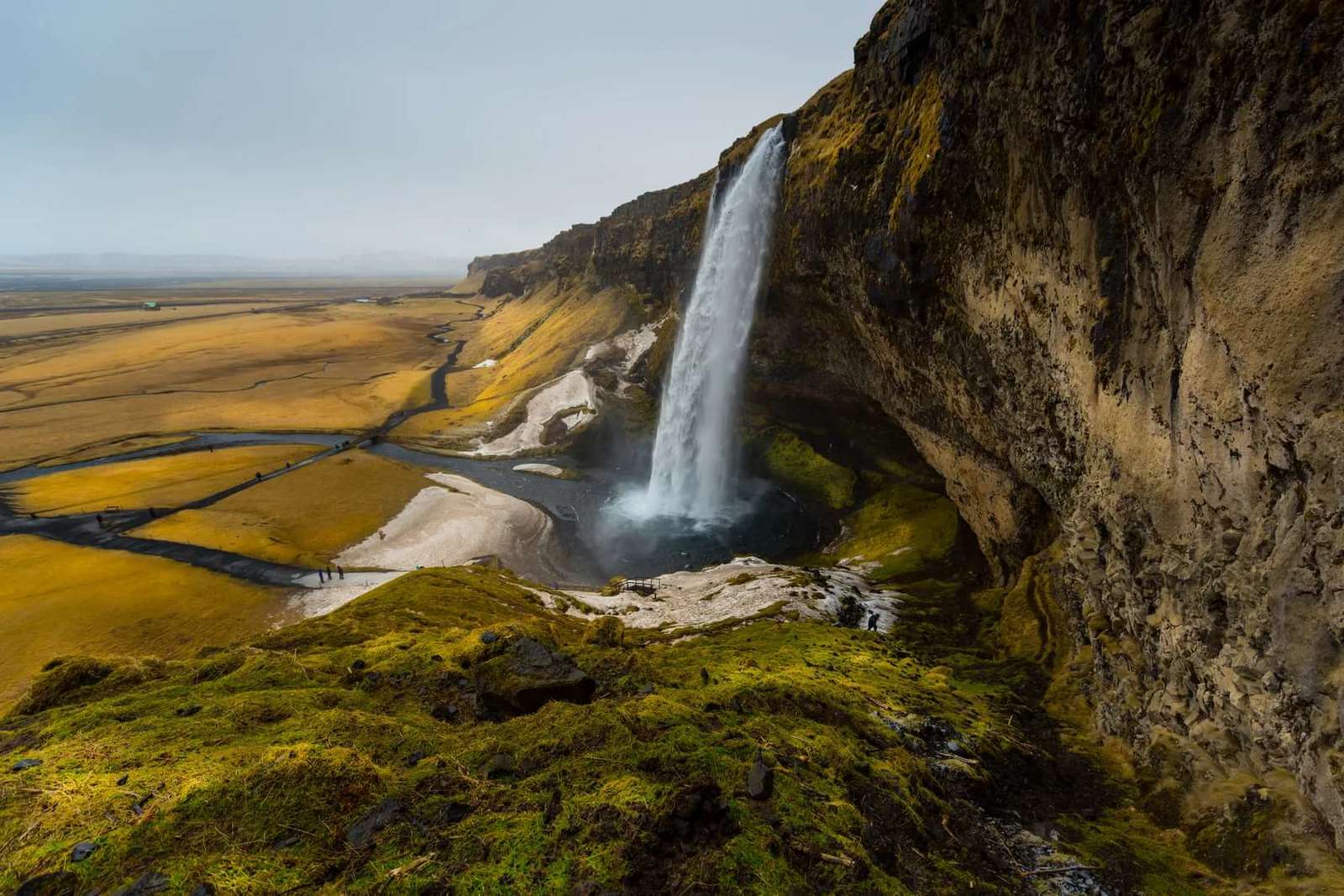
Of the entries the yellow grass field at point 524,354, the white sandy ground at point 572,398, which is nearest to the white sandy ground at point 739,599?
the white sandy ground at point 572,398

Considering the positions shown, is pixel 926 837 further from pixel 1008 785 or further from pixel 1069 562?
pixel 1069 562

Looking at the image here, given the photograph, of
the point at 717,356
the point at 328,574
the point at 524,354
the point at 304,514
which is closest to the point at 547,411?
the point at 717,356

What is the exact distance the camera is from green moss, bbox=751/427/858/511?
40469mm

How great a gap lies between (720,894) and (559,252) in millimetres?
128845

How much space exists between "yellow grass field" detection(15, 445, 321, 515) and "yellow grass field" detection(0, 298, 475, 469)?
922cm

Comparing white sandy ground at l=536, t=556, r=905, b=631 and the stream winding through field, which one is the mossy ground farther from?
the stream winding through field

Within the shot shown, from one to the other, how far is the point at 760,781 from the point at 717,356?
4005 cm

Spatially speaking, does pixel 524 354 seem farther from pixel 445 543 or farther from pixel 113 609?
pixel 113 609

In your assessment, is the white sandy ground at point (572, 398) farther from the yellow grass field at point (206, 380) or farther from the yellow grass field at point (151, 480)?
the yellow grass field at point (151, 480)

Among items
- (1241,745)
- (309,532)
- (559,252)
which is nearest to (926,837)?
(1241,745)

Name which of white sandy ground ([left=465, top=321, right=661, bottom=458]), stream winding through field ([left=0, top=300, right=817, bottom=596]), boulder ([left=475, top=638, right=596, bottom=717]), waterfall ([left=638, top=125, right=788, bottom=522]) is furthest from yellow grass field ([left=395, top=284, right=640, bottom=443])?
boulder ([left=475, top=638, right=596, bottom=717])

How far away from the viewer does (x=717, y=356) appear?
148 feet

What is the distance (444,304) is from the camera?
18375 centimetres

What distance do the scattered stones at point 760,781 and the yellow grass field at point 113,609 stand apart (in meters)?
27.5
